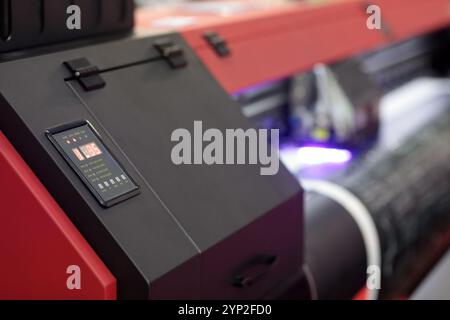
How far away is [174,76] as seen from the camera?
3.68 feet

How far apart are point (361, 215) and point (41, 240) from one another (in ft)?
3.11

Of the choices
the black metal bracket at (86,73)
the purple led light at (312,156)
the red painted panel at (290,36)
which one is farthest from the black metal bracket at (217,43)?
the purple led light at (312,156)

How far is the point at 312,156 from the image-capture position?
1.99m

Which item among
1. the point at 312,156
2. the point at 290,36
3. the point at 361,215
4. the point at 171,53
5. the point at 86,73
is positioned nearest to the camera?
the point at 86,73

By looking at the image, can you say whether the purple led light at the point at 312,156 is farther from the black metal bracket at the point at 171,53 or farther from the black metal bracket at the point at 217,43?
the black metal bracket at the point at 171,53

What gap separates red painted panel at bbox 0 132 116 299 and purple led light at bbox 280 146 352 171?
1.10 m

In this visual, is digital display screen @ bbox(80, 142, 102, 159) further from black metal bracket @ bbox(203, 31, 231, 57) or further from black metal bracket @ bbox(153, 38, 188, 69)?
black metal bracket @ bbox(203, 31, 231, 57)

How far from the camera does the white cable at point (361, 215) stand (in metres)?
1.59

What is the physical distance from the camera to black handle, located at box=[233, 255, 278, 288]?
1.02 metres

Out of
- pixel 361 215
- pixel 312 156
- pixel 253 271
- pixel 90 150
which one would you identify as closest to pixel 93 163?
pixel 90 150

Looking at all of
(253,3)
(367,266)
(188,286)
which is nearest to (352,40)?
Result: (253,3)

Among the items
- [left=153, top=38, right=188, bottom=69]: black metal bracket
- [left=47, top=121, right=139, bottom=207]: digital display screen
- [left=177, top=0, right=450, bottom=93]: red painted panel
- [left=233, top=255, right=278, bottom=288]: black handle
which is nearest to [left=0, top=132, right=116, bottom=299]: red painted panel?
[left=47, top=121, right=139, bottom=207]: digital display screen

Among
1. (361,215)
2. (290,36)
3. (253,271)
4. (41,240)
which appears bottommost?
(361,215)

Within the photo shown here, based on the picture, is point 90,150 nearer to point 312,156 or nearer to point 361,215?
point 361,215
